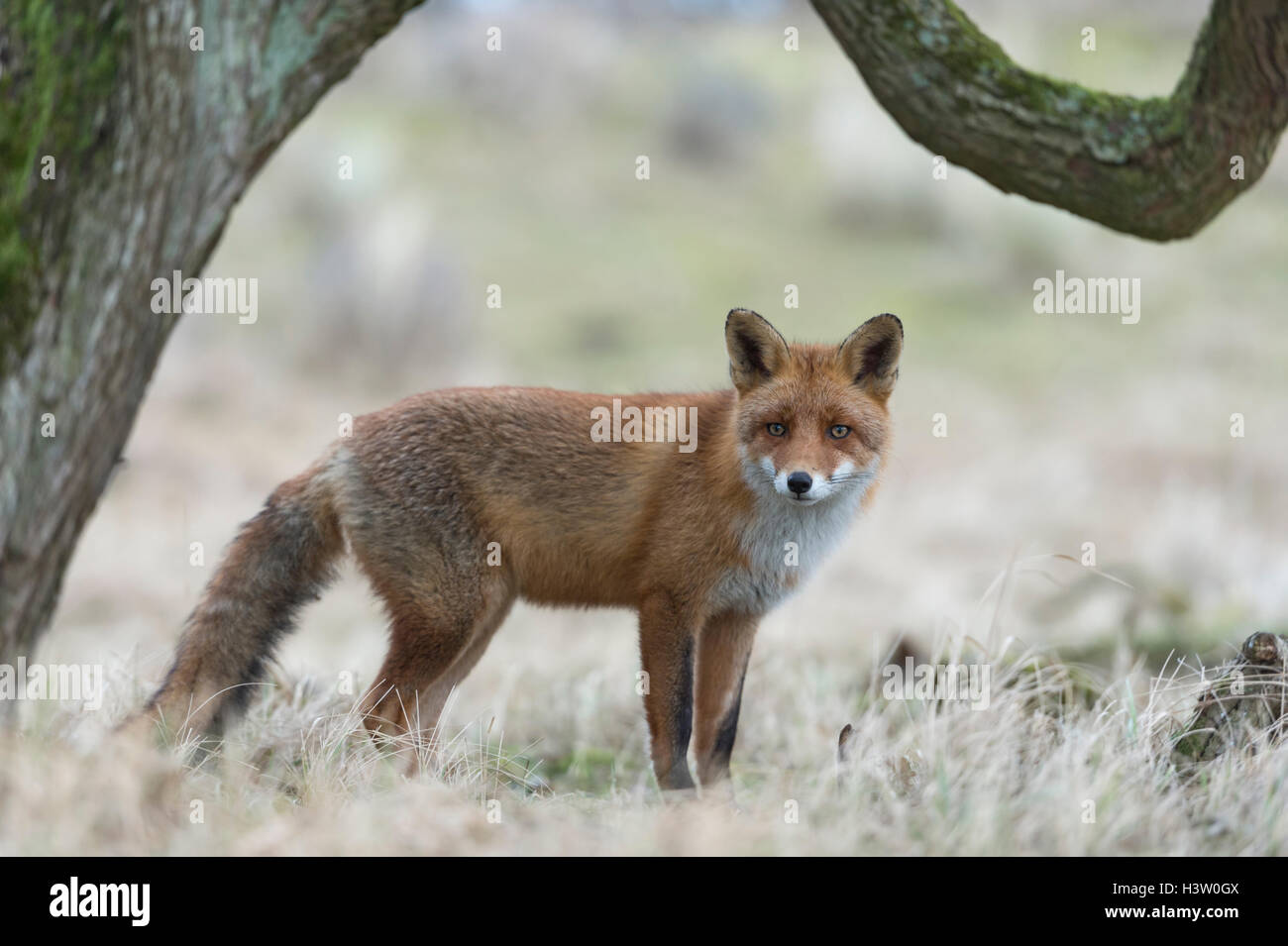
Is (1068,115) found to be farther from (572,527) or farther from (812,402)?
(572,527)

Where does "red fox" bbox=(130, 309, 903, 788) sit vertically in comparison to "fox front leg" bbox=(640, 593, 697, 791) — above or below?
above

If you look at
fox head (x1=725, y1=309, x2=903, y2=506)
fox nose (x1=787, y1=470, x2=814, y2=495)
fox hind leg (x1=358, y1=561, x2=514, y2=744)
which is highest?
fox head (x1=725, y1=309, x2=903, y2=506)

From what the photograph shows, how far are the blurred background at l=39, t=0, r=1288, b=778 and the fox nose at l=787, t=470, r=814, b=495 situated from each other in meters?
0.95

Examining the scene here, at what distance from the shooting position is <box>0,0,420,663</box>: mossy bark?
11.5ft

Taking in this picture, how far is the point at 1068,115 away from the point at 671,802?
2676 mm

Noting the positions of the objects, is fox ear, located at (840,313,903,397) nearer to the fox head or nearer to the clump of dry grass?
the fox head

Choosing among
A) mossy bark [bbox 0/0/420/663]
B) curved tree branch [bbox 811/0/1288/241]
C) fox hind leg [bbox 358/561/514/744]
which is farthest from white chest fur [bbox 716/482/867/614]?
mossy bark [bbox 0/0/420/663]

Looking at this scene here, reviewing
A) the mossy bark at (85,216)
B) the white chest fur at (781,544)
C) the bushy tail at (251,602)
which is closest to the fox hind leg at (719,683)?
the white chest fur at (781,544)

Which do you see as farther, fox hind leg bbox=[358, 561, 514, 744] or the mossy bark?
fox hind leg bbox=[358, 561, 514, 744]

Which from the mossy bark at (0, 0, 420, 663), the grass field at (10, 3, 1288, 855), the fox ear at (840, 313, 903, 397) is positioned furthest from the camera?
the fox ear at (840, 313, 903, 397)

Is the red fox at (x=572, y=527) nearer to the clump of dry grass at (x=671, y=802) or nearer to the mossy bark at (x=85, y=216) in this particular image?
the clump of dry grass at (x=671, y=802)

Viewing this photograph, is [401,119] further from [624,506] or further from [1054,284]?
[624,506]

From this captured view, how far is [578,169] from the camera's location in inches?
756

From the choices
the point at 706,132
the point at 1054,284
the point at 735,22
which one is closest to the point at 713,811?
the point at 1054,284
